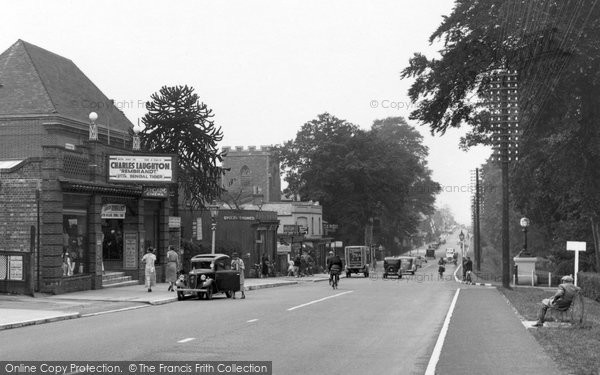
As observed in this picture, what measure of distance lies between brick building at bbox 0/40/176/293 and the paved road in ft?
24.1

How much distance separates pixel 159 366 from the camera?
11289mm

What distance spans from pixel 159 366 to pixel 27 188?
19.8m

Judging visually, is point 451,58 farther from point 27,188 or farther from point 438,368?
point 438,368

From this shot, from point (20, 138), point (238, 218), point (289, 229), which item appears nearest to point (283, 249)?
point (289, 229)

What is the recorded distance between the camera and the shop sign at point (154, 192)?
119ft

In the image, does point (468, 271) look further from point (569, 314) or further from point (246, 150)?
point (246, 150)

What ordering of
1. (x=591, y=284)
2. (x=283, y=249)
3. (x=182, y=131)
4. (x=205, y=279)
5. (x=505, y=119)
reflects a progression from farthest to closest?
(x=283, y=249) < (x=182, y=131) < (x=505, y=119) < (x=591, y=284) < (x=205, y=279)

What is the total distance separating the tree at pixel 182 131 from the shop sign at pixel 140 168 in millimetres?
9766

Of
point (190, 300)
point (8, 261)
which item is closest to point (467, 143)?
point (190, 300)

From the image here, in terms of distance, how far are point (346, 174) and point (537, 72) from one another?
59412mm

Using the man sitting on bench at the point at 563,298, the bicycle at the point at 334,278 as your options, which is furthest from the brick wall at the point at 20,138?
the man sitting on bench at the point at 563,298

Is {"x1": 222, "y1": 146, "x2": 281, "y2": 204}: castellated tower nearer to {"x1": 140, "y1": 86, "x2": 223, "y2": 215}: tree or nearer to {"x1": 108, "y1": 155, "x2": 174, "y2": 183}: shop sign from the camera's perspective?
{"x1": 140, "y1": 86, "x2": 223, "y2": 215}: tree

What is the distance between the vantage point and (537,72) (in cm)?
3177

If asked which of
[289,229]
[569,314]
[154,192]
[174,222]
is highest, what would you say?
[154,192]
